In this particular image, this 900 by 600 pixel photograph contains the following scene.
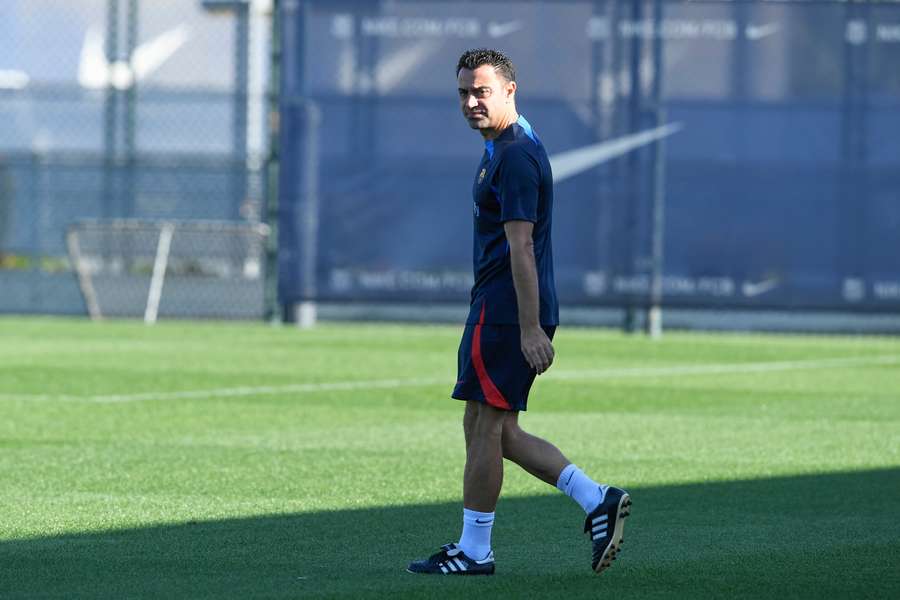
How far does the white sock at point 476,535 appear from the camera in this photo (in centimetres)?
620

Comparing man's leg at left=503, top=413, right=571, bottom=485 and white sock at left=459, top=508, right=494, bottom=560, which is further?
man's leg at left=503, top=413, right=571, bottom=485

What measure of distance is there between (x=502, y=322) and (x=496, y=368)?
6.3 inches

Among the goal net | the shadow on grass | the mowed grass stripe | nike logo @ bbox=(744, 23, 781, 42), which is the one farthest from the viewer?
the goal net

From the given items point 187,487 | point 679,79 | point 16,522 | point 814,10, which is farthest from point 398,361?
point 16,522

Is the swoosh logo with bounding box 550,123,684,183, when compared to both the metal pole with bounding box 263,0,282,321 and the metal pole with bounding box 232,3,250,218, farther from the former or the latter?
the metal pole with bounding box 232,3,250,218

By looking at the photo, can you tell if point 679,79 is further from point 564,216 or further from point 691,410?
point 691,410

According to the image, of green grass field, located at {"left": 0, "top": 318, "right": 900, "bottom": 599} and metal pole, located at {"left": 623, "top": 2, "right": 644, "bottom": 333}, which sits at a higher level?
metal pole, located at {"left": 623, "top": 2, "right": 644, "bottom": 333}

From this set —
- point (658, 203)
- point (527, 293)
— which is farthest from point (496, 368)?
point (658, 203)

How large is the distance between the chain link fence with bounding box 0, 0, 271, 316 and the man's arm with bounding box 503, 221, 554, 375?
54.7 ft

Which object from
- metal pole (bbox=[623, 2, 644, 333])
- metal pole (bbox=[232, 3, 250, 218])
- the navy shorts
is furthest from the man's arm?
metal pole (bbox=[232, 3, 250, 218])

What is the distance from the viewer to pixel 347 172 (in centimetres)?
2033

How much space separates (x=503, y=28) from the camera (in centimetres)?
2023

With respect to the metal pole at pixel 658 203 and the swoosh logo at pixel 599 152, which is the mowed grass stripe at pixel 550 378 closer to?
the metal pole at pixel 658 203

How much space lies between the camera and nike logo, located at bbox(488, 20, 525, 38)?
20.2 meters
